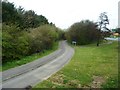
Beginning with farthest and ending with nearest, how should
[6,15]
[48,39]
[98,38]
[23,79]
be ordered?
[98,38] < [48,39] < [6,15] < [23,79]

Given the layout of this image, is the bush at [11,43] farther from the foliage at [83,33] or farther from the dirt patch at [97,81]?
the foliage at [83,33]

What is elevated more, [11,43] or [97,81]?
[11,43]

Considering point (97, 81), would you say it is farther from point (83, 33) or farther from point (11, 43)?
point (83, 33)

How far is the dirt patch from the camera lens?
19.5 m

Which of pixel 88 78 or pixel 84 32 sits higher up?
pixel 84 32

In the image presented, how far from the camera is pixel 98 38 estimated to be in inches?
3278

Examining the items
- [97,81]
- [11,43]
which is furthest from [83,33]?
[97,81]

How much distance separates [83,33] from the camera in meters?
84.8

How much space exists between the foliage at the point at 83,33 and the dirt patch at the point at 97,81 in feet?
201

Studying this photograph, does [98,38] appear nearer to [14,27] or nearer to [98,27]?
[98,27]

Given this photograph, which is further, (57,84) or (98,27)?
(98,27)

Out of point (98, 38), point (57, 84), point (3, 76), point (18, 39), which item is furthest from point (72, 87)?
point (98, 38)

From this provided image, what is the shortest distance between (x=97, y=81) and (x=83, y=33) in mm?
64174

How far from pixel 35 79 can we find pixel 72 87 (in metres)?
4.56
